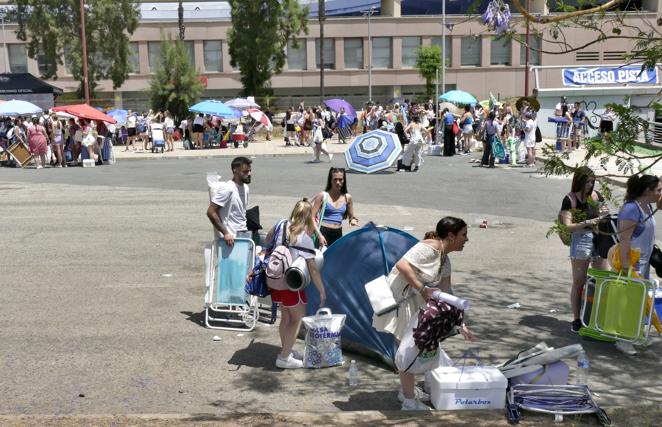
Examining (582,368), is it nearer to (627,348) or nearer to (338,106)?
(627,348)

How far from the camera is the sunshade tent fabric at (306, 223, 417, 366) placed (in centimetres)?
719

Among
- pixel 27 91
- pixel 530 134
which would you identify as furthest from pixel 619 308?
pixel 27 91

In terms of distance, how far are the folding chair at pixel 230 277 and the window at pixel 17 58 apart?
6452 cm

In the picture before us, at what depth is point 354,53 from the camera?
68875 millimetres

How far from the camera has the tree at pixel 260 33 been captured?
5691 cm

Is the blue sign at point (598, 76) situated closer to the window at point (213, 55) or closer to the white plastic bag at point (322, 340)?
the white plastic bag at point (322, 340)

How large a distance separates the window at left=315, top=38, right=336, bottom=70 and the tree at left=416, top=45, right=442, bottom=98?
7687 millimetres

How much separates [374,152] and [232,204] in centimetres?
1431

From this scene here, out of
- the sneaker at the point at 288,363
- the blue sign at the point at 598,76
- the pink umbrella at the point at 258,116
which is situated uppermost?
the blue sign at the point at 598,76

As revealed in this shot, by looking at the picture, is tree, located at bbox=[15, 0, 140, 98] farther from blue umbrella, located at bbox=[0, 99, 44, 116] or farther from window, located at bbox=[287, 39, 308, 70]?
blue umbrella, located at bbox=[0, 99, 44, 116]

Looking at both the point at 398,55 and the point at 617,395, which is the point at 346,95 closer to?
the point at 398,55

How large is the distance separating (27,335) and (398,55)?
6262 centimetres

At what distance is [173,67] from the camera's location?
4350 cm

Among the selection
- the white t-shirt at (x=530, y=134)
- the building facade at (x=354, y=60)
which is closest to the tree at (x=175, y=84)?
the white t-shirt at (x=530, y=134)
